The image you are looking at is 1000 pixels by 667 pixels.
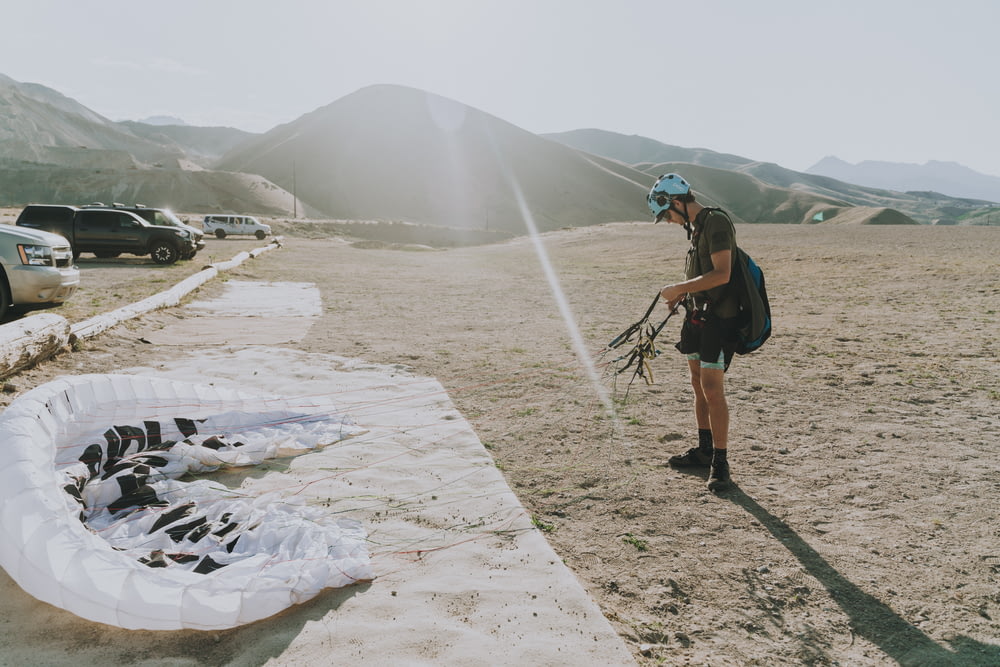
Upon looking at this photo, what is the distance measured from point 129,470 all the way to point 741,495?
4.19 m

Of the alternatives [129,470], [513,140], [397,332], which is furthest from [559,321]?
[513,140]

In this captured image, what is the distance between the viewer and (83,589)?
8.80 ft

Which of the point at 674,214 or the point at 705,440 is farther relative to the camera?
the point at 705,440

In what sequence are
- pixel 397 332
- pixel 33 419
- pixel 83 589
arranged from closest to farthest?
1. pixel 83 589
2. pixel 33 419
3. pixel 397 332

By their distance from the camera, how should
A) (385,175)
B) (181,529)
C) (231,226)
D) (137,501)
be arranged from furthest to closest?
1. (385,175)
2. (231,226)
3. (137,501)
4. (181,529)

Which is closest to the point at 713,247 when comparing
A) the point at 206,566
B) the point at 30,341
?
the point at 206,566

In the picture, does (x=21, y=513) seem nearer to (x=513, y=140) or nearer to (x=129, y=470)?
(x=129, y=470)

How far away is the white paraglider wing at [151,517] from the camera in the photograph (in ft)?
8.91

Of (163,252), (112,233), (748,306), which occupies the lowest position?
(163,252)

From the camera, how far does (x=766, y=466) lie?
4.83 meters

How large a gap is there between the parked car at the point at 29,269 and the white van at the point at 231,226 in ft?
114

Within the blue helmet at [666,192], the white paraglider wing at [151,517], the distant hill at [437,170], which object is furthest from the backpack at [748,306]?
the distant hill at [437,170]

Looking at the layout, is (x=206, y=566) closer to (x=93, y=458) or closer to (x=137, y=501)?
(x=137, y=501)

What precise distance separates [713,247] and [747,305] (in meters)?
0.50
